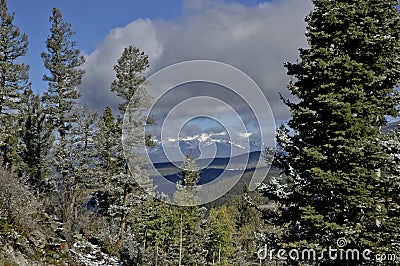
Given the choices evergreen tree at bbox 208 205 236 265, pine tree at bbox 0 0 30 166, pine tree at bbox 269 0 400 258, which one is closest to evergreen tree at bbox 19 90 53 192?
pine tree at bbox 0 0 30 166

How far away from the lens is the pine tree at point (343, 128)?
30.9ft

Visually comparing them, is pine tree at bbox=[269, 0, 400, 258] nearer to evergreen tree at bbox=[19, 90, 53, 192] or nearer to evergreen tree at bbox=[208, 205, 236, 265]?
evergreen tree at bbox=[19, 90, 53, 192]

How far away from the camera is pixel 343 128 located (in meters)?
9.83

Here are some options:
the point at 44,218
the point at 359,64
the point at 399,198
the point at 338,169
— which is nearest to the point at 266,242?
the point at 338,169

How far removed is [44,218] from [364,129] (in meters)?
15.1

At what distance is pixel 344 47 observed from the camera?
34.2 ft

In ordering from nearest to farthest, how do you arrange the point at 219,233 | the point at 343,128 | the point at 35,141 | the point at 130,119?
the point at 343,128, the point at 130,119, the point at 35,141, the point at 219,233

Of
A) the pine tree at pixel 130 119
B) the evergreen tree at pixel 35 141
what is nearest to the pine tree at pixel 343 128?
the pine tree at pixel 130 119

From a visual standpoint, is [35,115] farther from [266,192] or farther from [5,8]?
[266,192]

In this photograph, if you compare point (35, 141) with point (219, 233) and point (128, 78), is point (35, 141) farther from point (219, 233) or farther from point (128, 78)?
point (219, 233)

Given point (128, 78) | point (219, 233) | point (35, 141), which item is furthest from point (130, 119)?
point (219, 233)

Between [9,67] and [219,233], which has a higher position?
[9,67]

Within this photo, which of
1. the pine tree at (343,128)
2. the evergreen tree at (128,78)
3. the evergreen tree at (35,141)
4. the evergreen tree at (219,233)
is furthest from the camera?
the evergreen tree at (219,233)

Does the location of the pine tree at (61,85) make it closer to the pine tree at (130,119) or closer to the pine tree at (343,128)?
the pine tree at (130,119)
